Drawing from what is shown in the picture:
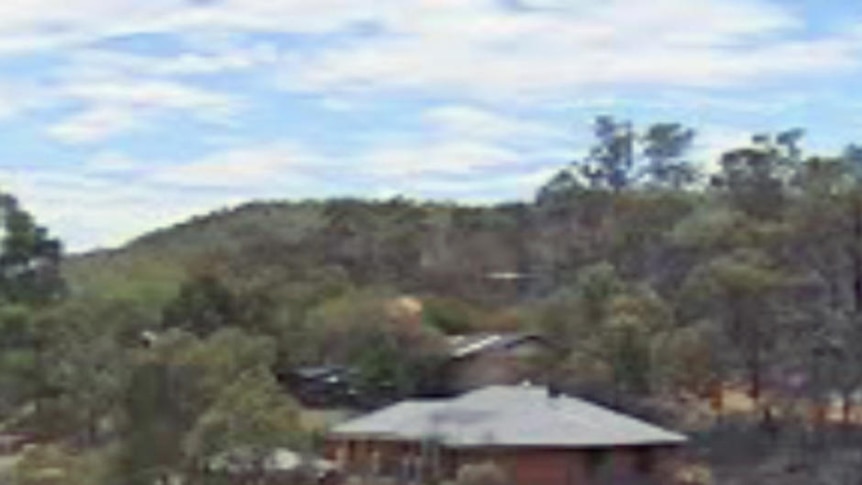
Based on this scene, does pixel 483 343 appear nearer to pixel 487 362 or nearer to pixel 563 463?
pixel 487 362

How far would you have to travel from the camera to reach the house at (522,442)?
121ft

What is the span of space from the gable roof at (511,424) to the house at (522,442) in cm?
2

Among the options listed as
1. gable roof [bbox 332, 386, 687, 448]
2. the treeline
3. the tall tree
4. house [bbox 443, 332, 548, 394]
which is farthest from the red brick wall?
the tall tree

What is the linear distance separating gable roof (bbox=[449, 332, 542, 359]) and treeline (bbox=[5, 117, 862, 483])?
957 mm

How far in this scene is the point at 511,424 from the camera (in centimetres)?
3762

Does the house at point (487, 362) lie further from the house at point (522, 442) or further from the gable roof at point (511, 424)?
the house at point (522, 442)

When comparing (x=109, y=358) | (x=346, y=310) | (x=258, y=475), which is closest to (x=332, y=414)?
(x=346, y=310)

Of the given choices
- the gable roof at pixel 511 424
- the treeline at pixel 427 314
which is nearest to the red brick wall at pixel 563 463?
the gable roof at pixel 511 424

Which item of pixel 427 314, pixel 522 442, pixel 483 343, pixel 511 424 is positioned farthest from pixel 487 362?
pixel 522 442

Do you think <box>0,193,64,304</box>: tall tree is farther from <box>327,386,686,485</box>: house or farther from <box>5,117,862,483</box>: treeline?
<box>327,386,686,485</box>: house

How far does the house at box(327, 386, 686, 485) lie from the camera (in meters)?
36.8

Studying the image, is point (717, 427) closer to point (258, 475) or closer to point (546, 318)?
point (546, 318)

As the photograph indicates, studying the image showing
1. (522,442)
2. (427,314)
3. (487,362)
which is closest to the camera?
(522,442)

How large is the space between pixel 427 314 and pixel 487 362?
440cm
